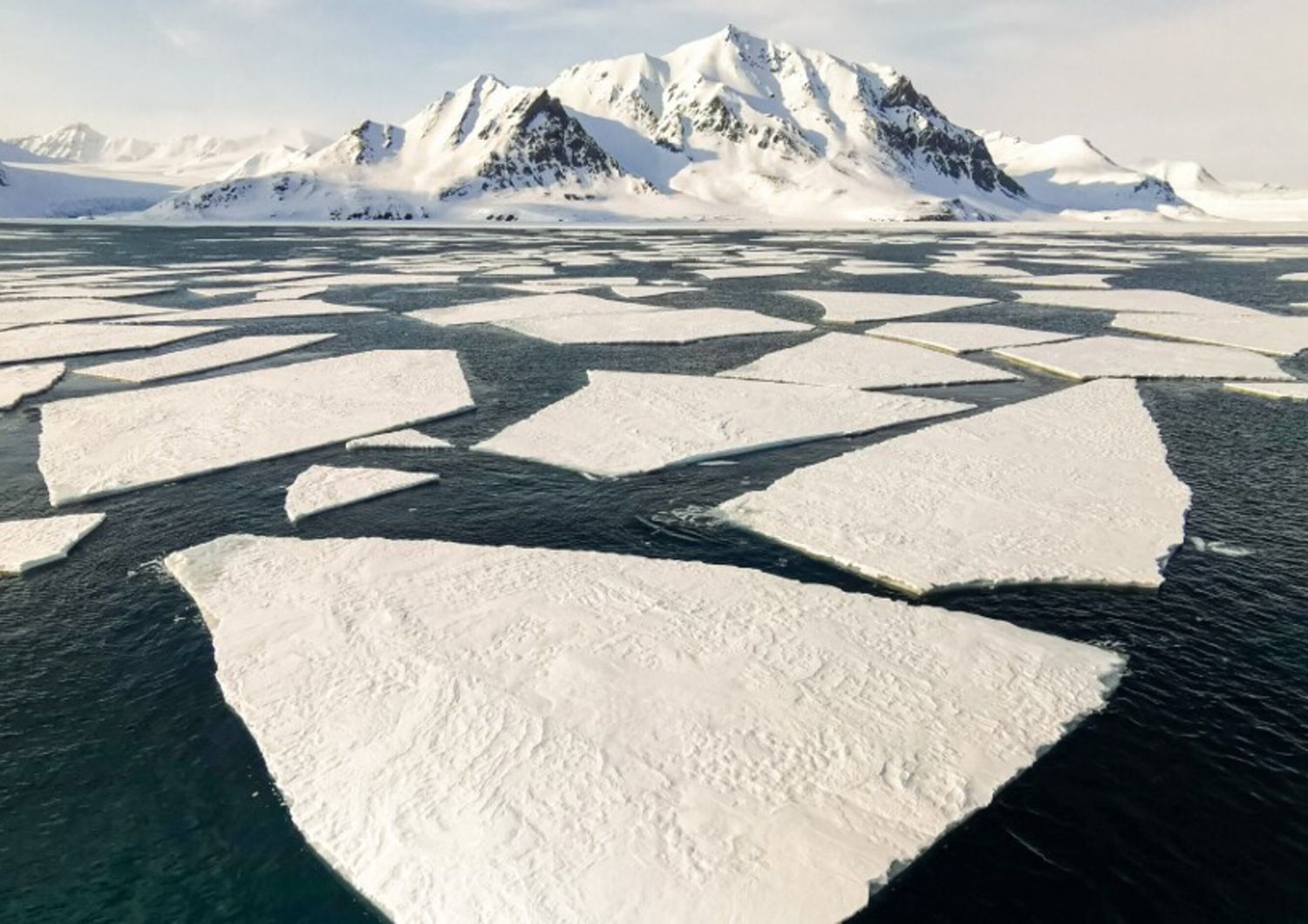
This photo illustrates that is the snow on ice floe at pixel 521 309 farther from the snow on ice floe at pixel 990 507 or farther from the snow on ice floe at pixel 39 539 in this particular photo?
the snow on ice floe at pixel 990 507

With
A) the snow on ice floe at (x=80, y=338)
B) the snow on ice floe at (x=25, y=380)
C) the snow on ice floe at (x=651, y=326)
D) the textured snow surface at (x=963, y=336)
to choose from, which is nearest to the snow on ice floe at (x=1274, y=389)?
the textured snow surface at (x=963, y=336)

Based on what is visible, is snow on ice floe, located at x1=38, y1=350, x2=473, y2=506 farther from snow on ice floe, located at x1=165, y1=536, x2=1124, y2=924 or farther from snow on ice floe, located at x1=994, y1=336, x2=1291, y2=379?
snow on ice floe, located at x1=994, y1=336, x2=1291, y2=379

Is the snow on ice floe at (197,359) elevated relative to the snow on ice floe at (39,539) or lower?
elevated

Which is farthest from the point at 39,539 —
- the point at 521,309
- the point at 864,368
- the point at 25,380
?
the point at 521,309

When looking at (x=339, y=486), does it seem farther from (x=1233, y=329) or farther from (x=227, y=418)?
(x=1233, y=329)

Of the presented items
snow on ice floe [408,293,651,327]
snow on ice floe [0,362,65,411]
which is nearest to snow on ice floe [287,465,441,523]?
snow on ice floe [0,362,65,411]
